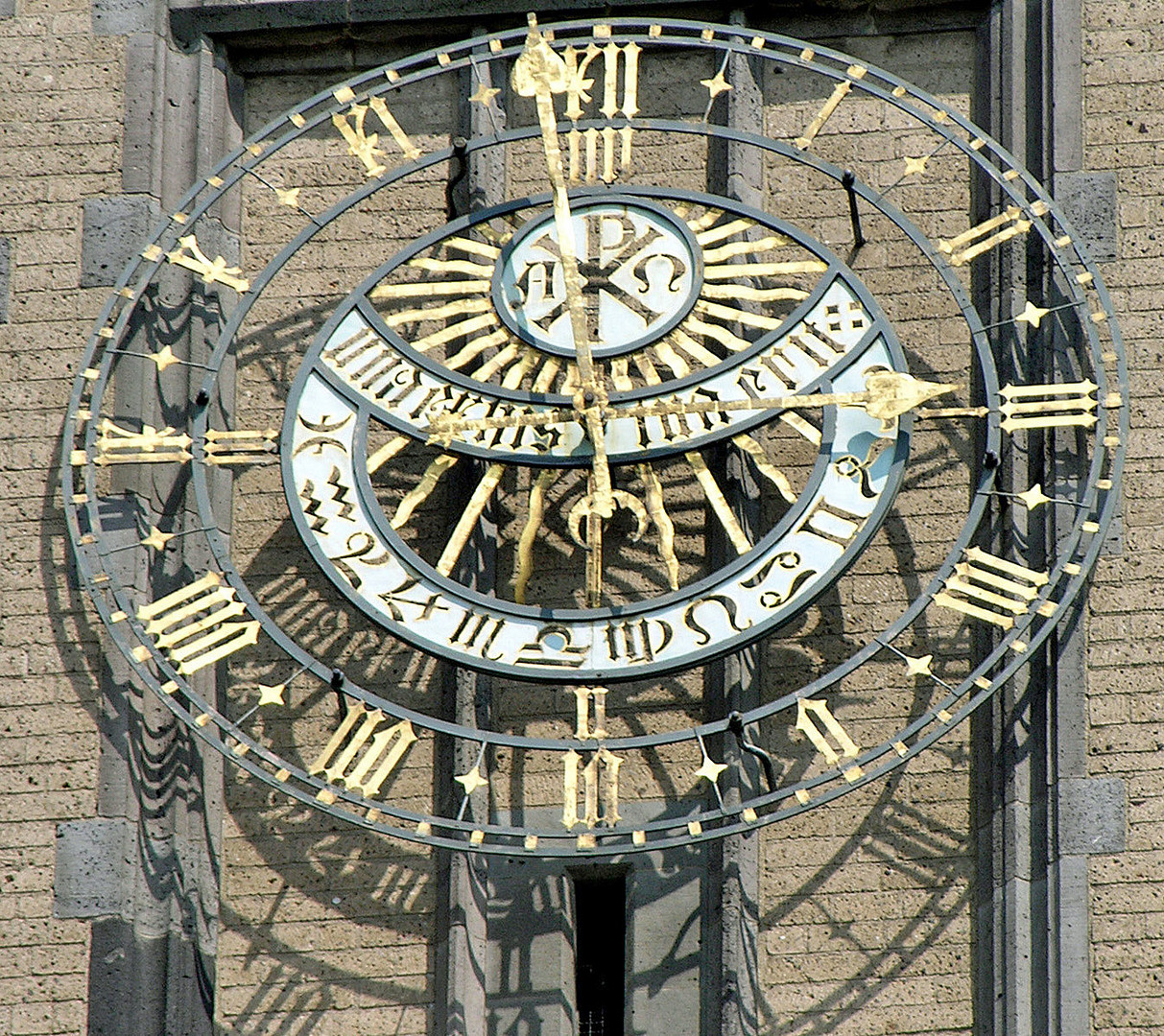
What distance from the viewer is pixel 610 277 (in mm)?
12805

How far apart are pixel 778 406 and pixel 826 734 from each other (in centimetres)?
94

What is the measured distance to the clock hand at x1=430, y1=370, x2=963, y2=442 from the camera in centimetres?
1229

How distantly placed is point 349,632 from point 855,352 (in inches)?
65.4

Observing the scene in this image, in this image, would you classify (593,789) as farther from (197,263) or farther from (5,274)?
(5,274)

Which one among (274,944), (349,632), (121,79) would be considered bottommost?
(274,944)

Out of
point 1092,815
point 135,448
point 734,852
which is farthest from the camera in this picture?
point 135,448

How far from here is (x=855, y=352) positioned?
12516mm

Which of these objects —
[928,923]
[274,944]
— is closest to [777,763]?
[928,923]

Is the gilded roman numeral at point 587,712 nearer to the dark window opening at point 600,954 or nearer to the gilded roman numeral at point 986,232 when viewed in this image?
the dark window opening at point 600,954

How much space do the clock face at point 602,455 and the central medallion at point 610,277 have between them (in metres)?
0.01

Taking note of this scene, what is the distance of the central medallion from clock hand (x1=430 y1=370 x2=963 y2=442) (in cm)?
25

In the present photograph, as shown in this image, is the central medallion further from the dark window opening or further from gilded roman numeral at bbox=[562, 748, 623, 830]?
the dark window opening

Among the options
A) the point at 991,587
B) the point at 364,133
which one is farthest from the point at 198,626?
the point at 991,587

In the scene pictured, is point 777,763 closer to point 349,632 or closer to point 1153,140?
point 349,632
